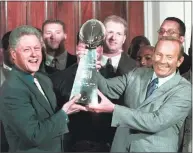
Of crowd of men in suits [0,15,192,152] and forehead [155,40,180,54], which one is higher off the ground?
forehead [155,40,180,54]

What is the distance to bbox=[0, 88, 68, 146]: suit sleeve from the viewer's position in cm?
134

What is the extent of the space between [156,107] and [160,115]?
36 mm

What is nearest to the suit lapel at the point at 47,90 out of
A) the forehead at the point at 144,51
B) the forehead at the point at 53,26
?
the forehead at the point at 53,26

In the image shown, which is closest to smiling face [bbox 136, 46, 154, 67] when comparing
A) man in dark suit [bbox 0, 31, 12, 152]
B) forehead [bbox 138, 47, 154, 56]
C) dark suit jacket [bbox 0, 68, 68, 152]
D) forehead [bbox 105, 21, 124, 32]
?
forehead [bbox 138, 47, 154, 56]

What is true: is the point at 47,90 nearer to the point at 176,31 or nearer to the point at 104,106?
the point at 104,106

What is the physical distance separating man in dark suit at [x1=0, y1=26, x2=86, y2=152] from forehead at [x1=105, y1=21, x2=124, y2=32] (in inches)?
9.3

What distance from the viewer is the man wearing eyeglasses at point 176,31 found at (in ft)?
4.85

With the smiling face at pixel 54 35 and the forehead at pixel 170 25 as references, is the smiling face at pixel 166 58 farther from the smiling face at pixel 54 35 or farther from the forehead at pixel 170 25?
the smiling face at pixel 54 35

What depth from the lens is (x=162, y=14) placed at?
1.65m

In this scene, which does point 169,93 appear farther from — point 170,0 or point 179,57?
point 170,0

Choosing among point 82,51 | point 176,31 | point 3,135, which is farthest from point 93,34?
point 3,135

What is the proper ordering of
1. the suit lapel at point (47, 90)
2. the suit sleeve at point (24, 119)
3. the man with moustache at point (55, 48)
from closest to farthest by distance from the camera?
the suit sleeve at point (24, 119) → the suit lapel at point (47, 90) → the man with moustache at point (55, 48)

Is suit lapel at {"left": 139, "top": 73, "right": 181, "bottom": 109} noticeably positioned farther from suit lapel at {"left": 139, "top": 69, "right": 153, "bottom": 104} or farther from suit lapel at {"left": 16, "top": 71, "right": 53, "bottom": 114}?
suit lapel at {"left": 16, "top": 71, "right": 53, "bottom": 114}

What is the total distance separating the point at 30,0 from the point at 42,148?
1.95 feet
